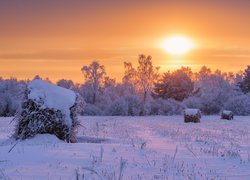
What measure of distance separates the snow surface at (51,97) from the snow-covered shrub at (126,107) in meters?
43.0

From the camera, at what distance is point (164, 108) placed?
6250cm

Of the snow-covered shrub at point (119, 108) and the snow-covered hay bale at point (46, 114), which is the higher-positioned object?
the snow-covered hay bale at point (46, 114)

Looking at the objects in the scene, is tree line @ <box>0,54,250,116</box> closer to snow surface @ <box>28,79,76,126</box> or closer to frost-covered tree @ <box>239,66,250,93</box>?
frost-covered tree @ <box>239,66,250,93</box>

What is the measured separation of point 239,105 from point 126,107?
48.0 ft

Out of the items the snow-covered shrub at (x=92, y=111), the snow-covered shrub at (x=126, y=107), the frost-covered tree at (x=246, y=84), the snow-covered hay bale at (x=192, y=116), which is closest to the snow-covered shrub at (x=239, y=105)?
the snow-covered shrub at (x=126, y=107)

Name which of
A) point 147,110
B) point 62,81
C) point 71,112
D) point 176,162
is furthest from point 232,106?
point 62,81

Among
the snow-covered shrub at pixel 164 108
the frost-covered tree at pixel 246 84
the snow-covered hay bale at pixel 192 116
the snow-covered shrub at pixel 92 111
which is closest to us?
the snow-covered hay bale at pixel 192 116

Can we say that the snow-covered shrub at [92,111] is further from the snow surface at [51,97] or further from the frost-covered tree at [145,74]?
the snow surface at [51,97]

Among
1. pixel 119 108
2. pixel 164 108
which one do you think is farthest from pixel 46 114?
pixel 164 108

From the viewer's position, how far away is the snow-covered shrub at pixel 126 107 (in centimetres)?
6038

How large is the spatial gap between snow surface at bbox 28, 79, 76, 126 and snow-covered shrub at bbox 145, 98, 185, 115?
1756 inches

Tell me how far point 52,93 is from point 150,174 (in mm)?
9292

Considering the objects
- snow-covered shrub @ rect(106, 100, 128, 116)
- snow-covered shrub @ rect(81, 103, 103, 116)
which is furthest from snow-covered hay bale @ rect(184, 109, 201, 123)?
snow-covered shrub @ rect(81, 103, 103, 116)

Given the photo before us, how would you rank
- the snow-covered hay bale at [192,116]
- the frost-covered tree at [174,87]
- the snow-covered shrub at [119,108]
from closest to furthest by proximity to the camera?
1. the snow-covered hay bale at [192,116]
2. the snow-covered shrub at [119,108]
3. the frost-covered tree at [174,87]
